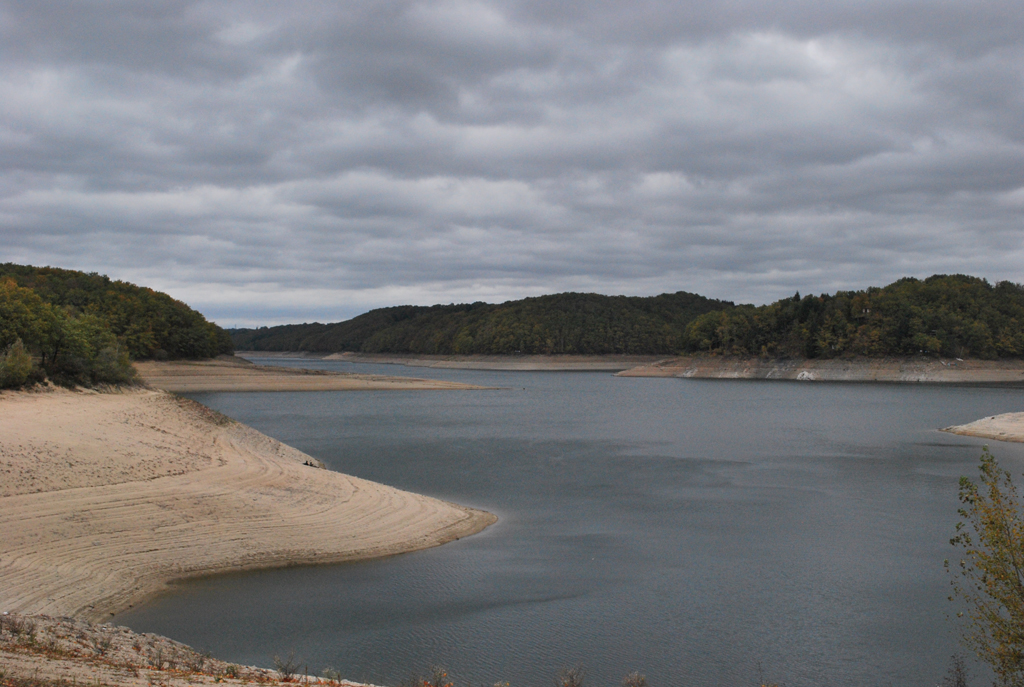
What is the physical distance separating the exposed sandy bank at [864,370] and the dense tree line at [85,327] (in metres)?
69.4

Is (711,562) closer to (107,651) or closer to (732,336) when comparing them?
(107,651)

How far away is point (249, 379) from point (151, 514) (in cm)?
6455

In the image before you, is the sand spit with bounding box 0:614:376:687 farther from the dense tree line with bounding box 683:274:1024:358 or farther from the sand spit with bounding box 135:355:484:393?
the dense tree line with bounding box 683:274:1024:358

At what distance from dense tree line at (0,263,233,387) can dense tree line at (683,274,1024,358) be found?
75334 millimetres

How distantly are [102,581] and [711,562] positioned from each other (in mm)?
10954

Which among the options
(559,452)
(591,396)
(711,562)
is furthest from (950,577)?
(591,396)

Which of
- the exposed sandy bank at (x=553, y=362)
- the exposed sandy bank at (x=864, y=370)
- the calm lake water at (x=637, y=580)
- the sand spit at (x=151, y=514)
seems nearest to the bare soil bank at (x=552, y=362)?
the exposed sandy bank at (x=553, y=362)

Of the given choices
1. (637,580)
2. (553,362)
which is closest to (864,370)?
(553,362)

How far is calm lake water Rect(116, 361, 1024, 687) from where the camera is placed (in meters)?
10.6

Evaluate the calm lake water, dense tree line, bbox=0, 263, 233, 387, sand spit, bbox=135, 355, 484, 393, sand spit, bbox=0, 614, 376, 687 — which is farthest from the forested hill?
sand spit, bbox=0, 614, 376, 687

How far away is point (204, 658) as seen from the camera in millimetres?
8758

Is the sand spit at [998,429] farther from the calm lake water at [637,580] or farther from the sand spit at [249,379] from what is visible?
the sand spit at [249,379]

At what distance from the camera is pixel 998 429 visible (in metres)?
37.2

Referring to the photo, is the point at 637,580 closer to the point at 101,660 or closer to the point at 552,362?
the point at 101,660
